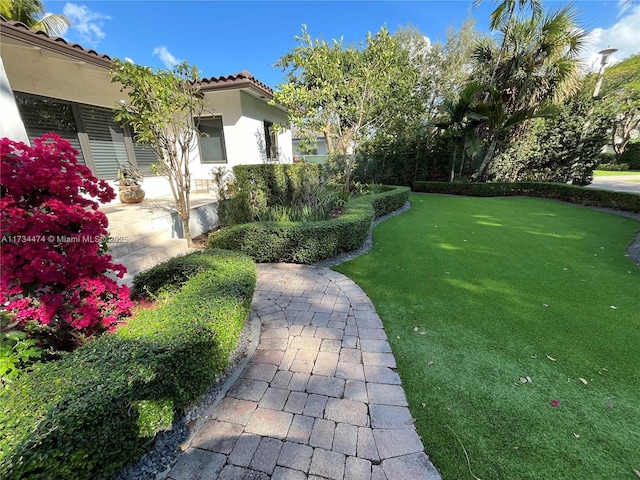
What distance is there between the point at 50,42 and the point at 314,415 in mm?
5664

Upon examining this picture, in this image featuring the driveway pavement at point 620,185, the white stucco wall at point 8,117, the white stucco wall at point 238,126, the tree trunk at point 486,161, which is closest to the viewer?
the white stucco wall at point 8,117

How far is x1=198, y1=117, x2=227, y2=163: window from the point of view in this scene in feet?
25.4

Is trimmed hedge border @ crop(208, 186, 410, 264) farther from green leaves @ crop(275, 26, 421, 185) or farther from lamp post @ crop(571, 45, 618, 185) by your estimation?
lamp post @ crop(571, 45, 618, 185)

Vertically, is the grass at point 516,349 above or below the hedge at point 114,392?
below

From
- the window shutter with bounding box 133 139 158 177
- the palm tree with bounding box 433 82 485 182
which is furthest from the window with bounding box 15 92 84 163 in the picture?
the palm tree with bounding box 433 82 485 182

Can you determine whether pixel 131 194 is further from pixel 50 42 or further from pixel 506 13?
pixel 506 13

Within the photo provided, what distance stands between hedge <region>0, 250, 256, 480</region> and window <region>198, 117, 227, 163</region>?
696 cm

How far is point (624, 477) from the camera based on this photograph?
54.3 inches

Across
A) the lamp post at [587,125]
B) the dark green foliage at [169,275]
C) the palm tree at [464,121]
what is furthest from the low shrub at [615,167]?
the dark green foliage at [169,275]

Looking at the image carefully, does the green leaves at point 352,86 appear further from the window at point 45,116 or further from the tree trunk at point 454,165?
the window at point 45,116

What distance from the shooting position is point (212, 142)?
792 cm

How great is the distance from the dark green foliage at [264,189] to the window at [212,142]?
2.73 metres

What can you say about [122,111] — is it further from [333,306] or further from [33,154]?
[333,306]

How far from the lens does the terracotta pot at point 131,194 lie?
6.13 meters
